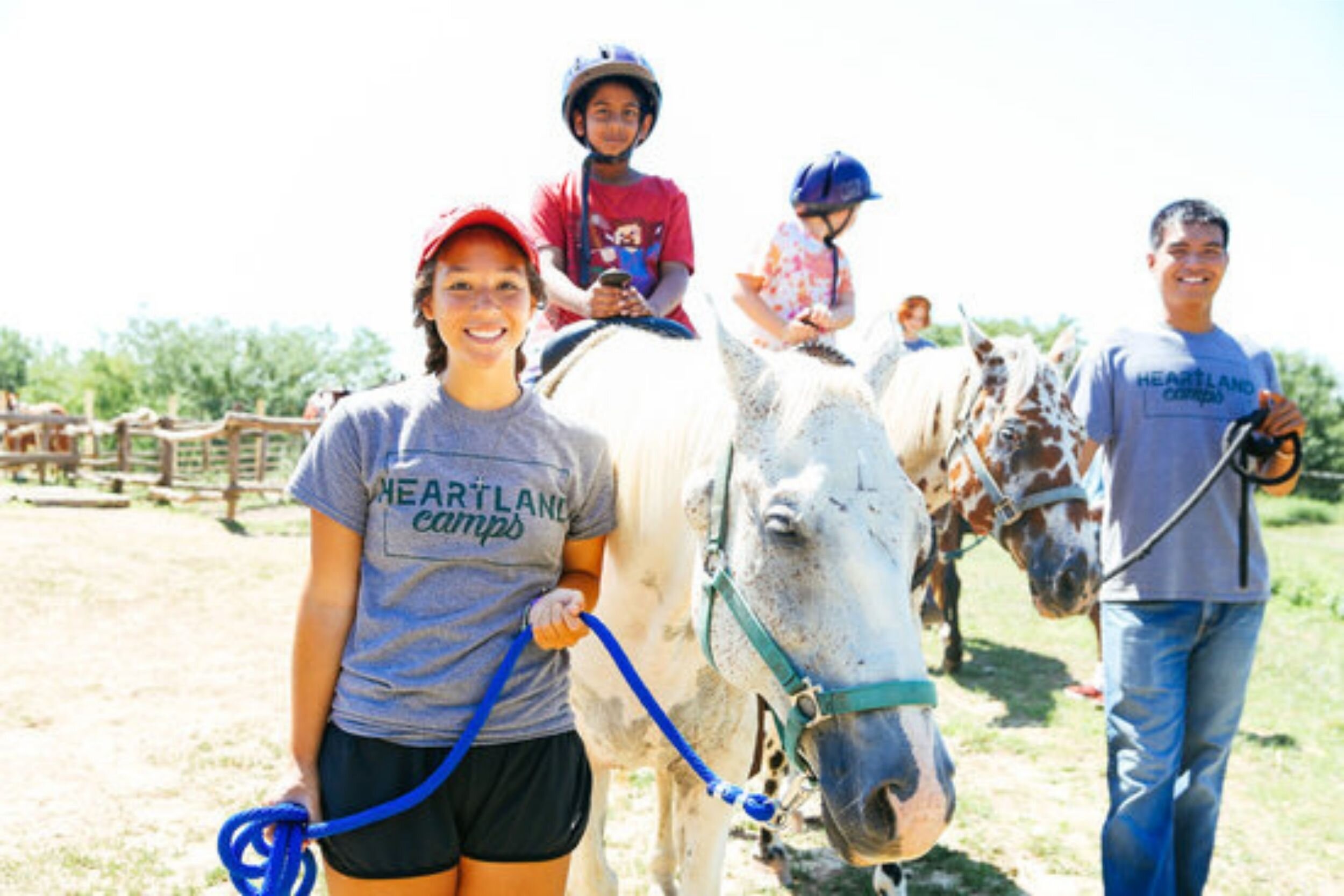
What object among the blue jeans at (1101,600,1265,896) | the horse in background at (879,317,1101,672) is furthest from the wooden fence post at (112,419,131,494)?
the blue jeans at (1101,600,1265,896)

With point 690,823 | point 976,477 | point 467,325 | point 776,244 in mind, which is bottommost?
point 690,823

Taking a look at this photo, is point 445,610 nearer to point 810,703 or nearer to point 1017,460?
point 810,703

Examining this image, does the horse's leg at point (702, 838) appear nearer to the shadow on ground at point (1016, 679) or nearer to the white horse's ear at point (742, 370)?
the white horse's ear at point (742, 370)

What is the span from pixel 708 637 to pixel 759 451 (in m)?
0.42

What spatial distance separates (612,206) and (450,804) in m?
2.48

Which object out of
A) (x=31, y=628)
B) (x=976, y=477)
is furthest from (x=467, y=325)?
(x=31, y=628)

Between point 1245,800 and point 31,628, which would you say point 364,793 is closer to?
point 1245,800

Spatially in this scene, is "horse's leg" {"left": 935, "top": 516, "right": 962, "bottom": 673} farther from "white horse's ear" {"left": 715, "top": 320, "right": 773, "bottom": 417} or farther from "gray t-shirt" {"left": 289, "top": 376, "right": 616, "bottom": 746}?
"gray t-shirt" {"left": 289, "top": 376, "right": 616, "bottom": 746}

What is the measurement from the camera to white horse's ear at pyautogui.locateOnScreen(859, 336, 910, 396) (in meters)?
1.94

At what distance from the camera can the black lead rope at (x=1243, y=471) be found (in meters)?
3.03

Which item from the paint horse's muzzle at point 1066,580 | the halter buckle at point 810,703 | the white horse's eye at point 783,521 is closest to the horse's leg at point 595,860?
the halter buckle at point 810,703

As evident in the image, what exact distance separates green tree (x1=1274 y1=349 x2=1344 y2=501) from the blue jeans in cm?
3872

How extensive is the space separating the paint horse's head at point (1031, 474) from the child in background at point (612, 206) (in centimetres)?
136

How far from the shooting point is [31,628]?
7.59 m
